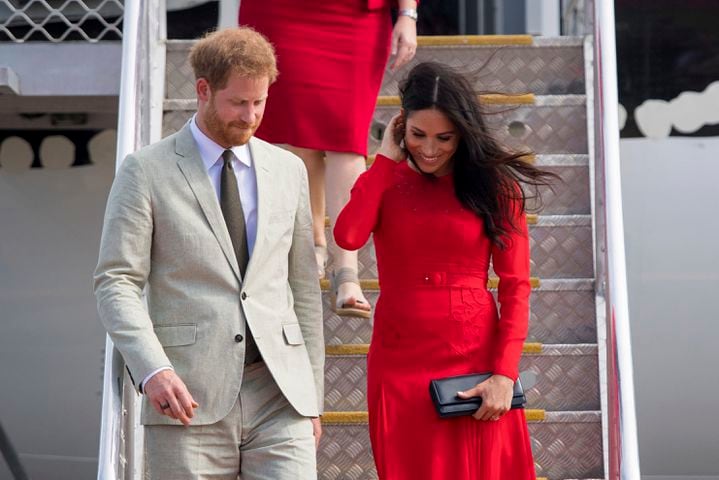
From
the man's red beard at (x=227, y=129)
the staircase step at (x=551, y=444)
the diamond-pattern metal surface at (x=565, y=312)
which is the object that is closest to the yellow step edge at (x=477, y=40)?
the diamond-pattern metal surface at (x=565, y=312)

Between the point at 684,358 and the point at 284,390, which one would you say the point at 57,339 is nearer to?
the point at 684,358

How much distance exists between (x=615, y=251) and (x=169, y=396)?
1.70 meters

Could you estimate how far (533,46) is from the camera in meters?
5.05

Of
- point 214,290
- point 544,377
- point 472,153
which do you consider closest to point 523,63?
point 544,377

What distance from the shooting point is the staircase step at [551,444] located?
4203 mm

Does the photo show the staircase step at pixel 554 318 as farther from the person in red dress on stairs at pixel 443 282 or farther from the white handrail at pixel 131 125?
the person in red dress on stairs at pixel 443 282

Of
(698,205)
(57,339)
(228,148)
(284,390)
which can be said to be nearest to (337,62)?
(228,148)

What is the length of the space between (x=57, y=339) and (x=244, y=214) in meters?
4.05

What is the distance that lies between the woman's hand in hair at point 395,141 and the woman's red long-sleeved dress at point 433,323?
0.09 ft

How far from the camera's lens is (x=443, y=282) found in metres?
3.16

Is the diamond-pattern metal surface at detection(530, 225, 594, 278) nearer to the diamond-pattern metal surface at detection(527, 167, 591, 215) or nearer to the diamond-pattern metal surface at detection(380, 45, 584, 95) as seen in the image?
Result: the diamond-pattern metal surface at detection(527, 167, 591, 215)

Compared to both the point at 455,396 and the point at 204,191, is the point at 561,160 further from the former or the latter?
the point at 204,191

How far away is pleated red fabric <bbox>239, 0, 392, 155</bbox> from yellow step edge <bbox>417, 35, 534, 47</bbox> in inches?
42.4

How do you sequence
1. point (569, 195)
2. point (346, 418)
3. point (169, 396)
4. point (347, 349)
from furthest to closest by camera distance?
point (569, 195) → point (347, 349) → point (346, 418) → point (169, 396)
